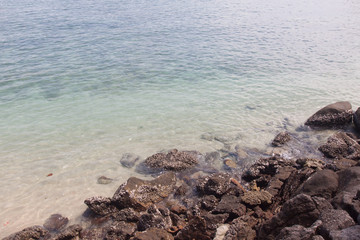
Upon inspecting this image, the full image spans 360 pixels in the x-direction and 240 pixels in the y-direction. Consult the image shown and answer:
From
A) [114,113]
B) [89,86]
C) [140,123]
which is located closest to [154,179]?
[140,123]

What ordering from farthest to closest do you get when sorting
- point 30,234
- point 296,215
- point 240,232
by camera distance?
point 30,234 < point 240,232 < point 296,215

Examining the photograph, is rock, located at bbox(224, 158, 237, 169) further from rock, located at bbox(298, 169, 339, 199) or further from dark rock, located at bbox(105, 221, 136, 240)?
dark rock, located at bbox(105, 221, 136, 240)

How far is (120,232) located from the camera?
20.3 feet

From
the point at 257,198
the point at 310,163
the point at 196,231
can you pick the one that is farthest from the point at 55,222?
the point at 310,163

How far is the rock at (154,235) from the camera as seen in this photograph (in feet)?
18.4

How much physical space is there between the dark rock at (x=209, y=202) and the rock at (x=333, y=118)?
6552 millimetres

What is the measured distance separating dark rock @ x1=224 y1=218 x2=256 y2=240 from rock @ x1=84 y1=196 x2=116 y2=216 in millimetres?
3104

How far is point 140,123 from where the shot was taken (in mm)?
12320

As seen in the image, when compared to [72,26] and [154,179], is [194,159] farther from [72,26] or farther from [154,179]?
[72,26]

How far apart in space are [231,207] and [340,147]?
5.12 metres

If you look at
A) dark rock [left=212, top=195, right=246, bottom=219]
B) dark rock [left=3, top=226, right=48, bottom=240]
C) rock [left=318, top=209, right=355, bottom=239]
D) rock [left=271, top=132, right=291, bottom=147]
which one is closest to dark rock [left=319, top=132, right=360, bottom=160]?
rock [left=271, top=132, right=291, bottom=147]

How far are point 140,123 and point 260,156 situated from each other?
5.25 m

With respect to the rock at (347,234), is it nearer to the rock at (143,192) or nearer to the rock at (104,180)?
the rock at (143,192)

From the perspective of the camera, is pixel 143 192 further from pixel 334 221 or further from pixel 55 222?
pixel 334 221
